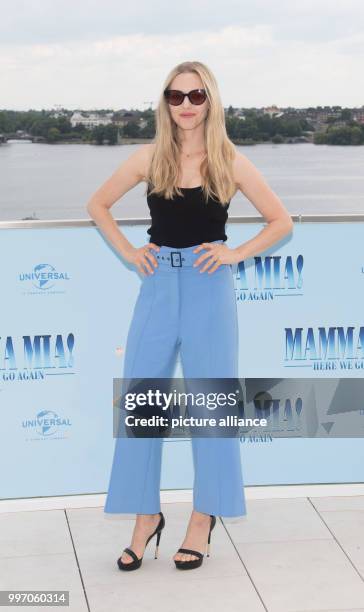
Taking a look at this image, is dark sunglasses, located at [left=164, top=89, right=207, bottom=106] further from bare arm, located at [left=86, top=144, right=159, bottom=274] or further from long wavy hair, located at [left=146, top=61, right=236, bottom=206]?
bare arm, located at [left=86, top=144, right=159, bottom=274]

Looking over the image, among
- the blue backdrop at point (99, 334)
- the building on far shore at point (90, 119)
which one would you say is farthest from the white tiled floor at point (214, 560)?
the building on far shore at point (90, 119)

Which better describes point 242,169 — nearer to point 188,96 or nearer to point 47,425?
point 188,96

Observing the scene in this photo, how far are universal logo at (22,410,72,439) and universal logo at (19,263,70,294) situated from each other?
0.42m

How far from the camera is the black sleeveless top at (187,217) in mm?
2656

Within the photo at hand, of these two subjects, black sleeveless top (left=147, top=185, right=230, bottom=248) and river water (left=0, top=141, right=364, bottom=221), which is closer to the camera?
black sleeveless top (left=147, top=185, right=230, bottom=248)

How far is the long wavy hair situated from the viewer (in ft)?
8.66

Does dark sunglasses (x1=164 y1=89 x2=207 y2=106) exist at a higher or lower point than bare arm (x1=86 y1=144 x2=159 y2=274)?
higher

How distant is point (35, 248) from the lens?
10.1 feet

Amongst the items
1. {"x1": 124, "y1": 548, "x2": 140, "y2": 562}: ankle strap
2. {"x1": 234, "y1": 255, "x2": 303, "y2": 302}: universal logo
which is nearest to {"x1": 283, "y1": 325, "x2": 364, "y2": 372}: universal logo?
{"x1": 234, "y1": 255, "x2": 303, "y2": 302}: universal logo

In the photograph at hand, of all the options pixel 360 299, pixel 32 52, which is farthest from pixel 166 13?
pixel 360 299

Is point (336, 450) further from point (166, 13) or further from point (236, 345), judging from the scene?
point (166, 13)

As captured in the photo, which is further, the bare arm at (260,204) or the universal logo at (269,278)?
the universal logo at (269,278)

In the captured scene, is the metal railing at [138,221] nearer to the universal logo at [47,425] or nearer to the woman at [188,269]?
the woman at [188,269]

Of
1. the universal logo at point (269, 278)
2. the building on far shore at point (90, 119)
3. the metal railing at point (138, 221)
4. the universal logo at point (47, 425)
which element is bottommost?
the universal logo at point (47, 425)
